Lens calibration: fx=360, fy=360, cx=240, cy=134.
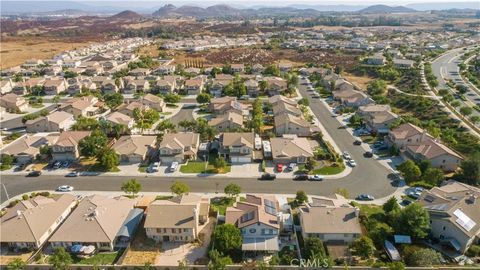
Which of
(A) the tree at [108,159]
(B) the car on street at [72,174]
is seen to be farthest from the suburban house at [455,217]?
(B) the car on street at [72,174]

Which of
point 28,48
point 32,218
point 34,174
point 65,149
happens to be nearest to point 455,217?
point 32,218

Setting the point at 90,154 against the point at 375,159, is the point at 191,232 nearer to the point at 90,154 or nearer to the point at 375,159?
the point at 90,154

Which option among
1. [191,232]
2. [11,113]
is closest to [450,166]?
[191,232]

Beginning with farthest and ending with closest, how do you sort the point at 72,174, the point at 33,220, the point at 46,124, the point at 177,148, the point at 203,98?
1. the point at 203,98
2. the point at 46,124
3. the point at 177,148
4. the point at 72,174
5. the point at 33,220

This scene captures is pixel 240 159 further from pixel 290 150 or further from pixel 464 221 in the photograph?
pixel 464 221

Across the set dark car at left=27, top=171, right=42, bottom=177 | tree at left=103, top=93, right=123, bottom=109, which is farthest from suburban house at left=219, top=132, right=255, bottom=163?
Answer: tree at left=103, top=93, right=123, bottom=109

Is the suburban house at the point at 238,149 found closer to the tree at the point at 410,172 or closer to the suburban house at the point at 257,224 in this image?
the suburban house at the point at 257,224
